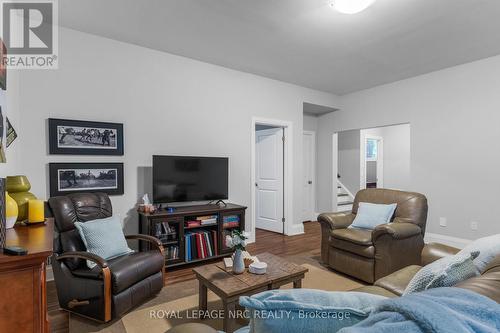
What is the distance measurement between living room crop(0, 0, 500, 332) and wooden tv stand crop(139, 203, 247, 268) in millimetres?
36

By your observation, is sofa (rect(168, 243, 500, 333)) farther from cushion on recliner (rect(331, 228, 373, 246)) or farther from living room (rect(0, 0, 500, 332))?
cushion on recliner (rect(331, 228, 373, 246))

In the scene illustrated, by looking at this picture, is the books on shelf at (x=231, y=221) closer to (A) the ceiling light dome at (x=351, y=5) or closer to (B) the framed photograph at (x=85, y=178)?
(B) the framed photograph at (x=85, y=178)

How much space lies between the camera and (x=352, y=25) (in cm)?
282

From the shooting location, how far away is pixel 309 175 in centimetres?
624

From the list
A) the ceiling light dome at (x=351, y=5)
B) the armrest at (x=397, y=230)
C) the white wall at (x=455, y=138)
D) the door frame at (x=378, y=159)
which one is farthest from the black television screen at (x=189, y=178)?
the door frame at (x=378, y=159)

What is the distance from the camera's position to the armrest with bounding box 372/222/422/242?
104 inches

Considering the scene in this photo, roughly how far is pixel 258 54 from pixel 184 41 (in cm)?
100

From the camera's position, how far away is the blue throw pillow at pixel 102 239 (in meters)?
2.34

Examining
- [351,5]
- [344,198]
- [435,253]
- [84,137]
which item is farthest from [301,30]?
[344,198]

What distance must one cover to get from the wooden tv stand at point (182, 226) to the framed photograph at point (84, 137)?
2.98 feet

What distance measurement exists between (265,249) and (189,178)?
1.64m

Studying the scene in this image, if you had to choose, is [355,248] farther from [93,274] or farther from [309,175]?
[309,175]

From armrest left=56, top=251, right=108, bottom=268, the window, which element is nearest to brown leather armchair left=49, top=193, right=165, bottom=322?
armrest left=56, top=251, right=108, bottom=268

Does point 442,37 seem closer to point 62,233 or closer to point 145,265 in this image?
point 145,265
